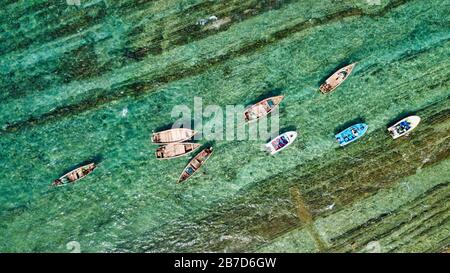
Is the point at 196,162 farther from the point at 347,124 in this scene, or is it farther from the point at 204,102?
the point at 347,124

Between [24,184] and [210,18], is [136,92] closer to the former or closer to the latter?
[210,18]

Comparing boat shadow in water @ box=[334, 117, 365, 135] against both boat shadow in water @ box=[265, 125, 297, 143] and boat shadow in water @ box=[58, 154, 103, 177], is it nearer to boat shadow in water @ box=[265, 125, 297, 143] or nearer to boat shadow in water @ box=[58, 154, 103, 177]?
boat shadow in water @ box=[265, 125, 297, 143]

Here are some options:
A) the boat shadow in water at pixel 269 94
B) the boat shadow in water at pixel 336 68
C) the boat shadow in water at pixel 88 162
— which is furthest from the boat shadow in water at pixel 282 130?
the boat shadow in water at pixel 88 162

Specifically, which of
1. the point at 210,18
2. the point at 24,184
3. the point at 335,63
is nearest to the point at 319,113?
the point at 335,63

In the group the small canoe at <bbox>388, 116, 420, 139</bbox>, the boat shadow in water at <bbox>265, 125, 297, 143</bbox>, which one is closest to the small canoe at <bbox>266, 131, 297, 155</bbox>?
the boat shadow in water at <bbox>265, 125, 297, 143</bbox>
